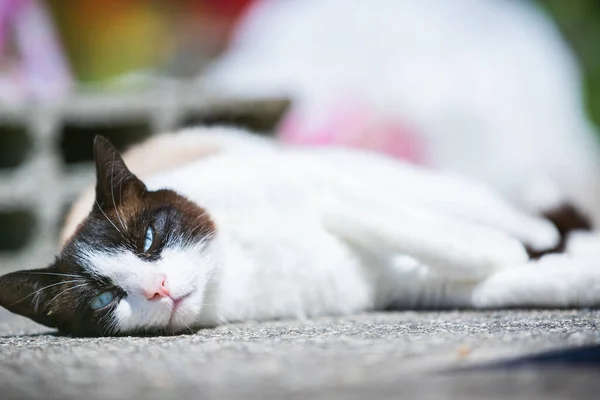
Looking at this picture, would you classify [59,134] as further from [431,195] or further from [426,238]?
[426,238]

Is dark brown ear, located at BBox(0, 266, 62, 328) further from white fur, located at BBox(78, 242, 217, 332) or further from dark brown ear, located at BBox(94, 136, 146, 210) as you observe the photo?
dark brown ear, located at BBox(94, 136, 146, 210)

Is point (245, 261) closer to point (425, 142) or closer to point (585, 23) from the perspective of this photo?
point (425, 142)

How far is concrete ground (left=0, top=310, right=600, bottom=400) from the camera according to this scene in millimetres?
950

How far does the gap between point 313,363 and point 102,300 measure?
0.53 m

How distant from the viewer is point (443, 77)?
3246 mm

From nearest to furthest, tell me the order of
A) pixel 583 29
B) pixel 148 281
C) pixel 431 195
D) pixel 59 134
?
pixel 148 281 < pixel 431 195 < pixel 59 134 < pixel 583 29

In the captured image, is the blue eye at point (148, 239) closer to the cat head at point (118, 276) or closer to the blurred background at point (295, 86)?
the cat head at point (118, 276)

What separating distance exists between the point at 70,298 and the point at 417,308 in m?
0.78

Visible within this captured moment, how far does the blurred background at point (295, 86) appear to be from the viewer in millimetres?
2857

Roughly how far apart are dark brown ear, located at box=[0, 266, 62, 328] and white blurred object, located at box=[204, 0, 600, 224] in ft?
5.63

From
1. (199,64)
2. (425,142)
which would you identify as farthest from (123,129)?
(425,142)

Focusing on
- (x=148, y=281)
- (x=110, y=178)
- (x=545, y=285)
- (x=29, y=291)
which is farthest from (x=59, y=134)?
(x=545, y=285)

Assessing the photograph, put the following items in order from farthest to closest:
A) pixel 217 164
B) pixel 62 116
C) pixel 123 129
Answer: pixel 123 129
pixel 62 116
pixel 217 164

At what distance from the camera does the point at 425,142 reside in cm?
313
